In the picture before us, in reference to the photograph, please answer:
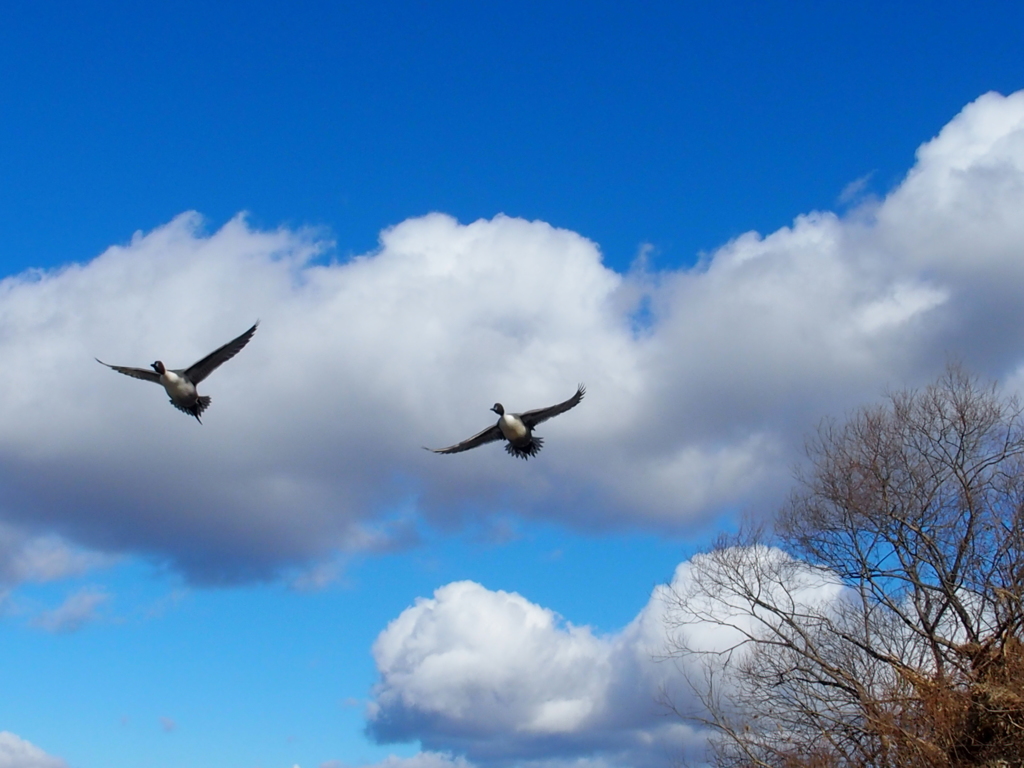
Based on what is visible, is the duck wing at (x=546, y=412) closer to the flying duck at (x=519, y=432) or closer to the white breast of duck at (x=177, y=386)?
the flying duck at (x=519, y=432)

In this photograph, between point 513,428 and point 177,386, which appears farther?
point 177,386

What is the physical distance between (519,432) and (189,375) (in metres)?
6.90

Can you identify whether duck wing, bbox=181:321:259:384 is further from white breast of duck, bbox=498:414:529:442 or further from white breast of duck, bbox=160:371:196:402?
white breast of duck, bbox=498:414:529:442

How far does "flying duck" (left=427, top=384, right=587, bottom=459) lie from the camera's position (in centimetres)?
2095

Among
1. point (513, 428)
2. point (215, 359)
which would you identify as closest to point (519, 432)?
point (513, 428)

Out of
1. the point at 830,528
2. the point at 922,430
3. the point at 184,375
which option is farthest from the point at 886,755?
the point at 184,375

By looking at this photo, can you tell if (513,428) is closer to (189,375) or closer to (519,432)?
(519,432)

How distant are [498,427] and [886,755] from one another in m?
9.10

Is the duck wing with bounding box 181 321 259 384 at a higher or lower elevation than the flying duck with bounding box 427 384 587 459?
higher

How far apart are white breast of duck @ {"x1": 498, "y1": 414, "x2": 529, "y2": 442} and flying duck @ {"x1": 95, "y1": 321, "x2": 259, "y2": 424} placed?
536 centimetres

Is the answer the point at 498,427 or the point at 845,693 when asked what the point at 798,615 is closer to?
the point at 845,693

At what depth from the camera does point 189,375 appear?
72.2 feet

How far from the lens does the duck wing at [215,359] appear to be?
21750mm

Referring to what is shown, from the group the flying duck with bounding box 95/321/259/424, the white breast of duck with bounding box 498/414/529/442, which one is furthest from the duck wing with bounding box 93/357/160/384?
the white breast of duck with bounding box 498/414/529/442
